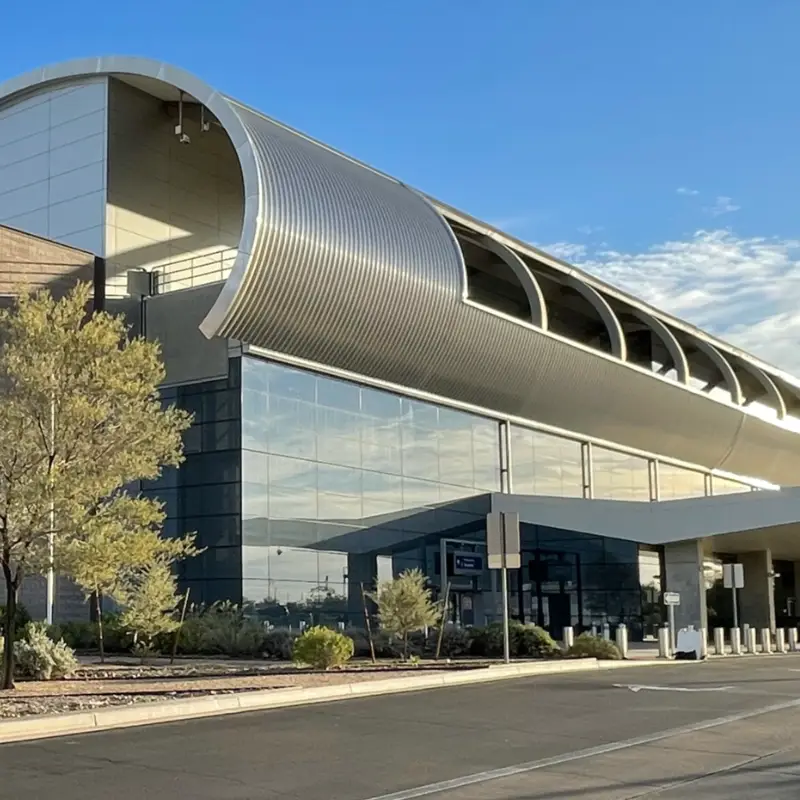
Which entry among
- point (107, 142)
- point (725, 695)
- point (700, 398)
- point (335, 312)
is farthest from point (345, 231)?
point (700, 398)

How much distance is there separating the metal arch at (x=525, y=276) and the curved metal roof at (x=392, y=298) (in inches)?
2.2

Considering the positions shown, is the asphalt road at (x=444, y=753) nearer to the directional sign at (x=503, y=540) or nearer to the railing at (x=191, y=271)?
the directional sign at (x=503, y=540)

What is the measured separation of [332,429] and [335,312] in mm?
3328

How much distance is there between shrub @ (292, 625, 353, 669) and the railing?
1403cm

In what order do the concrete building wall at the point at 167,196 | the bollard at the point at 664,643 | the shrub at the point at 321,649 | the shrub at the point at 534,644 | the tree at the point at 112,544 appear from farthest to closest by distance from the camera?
the concrete building wall at the point at 167,196
the bollard at the point at 664,643
the shrub at the point at 534,644
the shrub at the point at 321,649
the tree at the point at 112,544

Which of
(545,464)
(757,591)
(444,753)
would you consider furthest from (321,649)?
(757,591)

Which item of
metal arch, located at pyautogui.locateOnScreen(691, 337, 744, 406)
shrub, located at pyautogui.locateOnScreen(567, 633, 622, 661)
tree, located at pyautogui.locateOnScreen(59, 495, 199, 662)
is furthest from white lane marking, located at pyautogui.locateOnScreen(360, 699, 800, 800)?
metal arch, located at pyautogui.locateOnScreen(691, 337, 744, 406)

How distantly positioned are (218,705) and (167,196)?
893 inches

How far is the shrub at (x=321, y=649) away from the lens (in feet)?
71.1

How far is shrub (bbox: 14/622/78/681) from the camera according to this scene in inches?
754

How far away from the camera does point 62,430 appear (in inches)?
630

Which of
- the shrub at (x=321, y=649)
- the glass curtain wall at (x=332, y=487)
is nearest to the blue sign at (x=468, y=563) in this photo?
the glass curtain wall at (x=332, y=487)

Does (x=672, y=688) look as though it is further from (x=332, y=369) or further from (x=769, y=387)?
(x=769, y=387)

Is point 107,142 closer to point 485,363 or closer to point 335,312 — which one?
point 335,312
